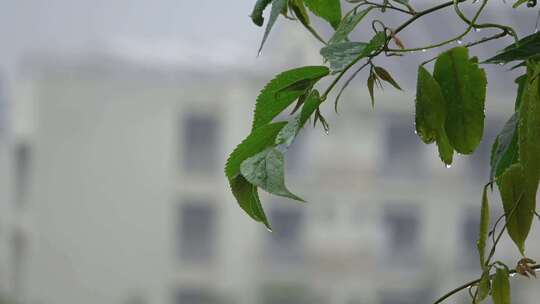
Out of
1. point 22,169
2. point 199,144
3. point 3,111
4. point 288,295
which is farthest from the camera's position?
point 3,111

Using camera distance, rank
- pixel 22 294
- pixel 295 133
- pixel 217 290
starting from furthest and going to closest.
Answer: pixel 22 294 < pixel 217 290 < pixel 295 133

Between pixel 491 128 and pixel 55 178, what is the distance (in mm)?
3825

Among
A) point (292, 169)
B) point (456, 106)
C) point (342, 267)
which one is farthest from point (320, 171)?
point (456, 106)

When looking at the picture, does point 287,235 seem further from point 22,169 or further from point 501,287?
point 501,287

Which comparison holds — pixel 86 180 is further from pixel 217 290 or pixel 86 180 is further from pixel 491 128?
pixel 491 128

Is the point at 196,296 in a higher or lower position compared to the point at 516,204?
lower

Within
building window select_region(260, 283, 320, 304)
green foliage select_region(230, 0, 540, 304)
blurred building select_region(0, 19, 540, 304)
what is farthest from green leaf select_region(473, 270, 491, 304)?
building window select_region(260, 283, 320, 304)

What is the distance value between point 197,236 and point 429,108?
9.94 m

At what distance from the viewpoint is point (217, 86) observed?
9430mm

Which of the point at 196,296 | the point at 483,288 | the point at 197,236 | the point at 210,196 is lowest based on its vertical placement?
the point at 196,296

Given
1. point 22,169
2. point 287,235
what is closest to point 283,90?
point 287,235

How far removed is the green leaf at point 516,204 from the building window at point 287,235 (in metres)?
9.19

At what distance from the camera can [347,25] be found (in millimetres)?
274

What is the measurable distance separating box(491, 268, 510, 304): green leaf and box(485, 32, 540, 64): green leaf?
0.04m
